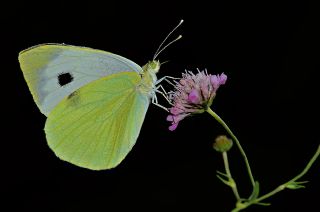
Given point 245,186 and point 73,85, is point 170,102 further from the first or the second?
point 245,186

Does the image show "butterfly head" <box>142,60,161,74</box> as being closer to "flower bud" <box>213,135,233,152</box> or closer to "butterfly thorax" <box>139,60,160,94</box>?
"butterfly thorax" <box>139,60,160,94</box>

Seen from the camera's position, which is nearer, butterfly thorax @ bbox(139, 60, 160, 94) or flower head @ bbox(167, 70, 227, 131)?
flower head @ bbox(167, 70, 227, 131)

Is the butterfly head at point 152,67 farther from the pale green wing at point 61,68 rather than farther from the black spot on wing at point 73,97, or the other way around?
the black spot on wing at point 73,97

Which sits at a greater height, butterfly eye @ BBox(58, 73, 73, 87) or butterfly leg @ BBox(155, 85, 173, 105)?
butterfly eye @ BBox(58, 73, 73, 87)

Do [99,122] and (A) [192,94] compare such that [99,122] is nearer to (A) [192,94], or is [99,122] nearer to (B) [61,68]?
(B) [61,68]

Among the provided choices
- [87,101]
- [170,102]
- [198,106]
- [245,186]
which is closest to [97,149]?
[87,101]

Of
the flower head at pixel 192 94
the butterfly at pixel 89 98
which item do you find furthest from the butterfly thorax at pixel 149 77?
the flower head at pixel 192 94

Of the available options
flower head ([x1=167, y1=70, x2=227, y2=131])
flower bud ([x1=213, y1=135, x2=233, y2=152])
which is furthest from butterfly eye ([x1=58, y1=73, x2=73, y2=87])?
flower bud ([x1=213, y1=135, x2=233, y2=152])
